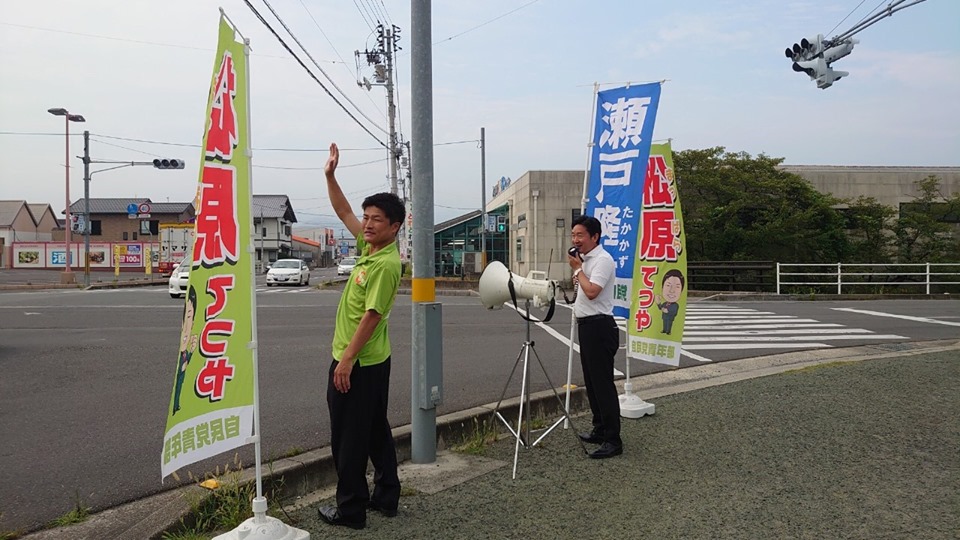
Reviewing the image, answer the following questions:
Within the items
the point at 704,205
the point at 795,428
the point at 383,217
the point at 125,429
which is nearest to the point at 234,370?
the point at 383,217

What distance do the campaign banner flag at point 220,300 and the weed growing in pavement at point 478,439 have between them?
2.04m

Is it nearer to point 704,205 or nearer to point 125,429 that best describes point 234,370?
point 125,429

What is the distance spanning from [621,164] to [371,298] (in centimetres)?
298

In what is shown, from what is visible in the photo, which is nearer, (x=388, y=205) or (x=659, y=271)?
(x=388, y=205)

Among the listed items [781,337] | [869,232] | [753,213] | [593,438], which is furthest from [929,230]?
[593,438]

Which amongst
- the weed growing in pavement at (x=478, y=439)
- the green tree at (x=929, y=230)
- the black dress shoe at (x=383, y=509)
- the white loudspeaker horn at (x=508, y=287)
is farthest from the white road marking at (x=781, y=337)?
the green tree at (x=929, y=230)

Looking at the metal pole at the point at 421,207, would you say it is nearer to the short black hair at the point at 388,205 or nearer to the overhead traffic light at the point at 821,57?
the short black hair at the point at 388,205

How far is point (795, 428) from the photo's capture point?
547 centimetres

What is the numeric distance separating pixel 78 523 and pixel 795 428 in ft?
16.9

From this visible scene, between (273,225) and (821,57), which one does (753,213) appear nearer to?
(821,57)

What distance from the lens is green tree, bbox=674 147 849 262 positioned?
2359 cm

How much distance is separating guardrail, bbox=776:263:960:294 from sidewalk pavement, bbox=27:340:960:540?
16.6 meters

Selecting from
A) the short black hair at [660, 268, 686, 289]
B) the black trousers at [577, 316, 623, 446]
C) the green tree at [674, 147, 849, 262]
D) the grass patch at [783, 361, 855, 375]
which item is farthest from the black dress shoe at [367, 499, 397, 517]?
the green tree at [674, 147, 849, 262]

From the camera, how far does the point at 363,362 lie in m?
3.51
